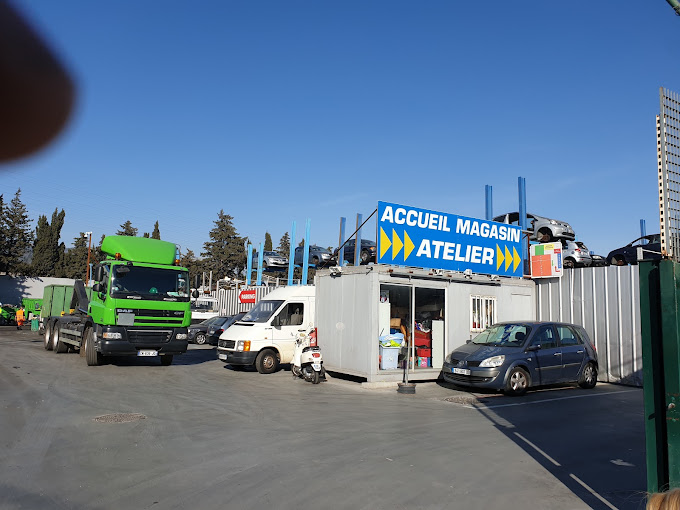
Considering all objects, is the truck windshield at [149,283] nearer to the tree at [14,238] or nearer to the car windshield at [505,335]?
the car windshield at [505,335]

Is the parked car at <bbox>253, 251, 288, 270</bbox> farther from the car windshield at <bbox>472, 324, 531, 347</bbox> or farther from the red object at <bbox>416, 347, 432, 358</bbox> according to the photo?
the car windshield at <bbox>472, 324, 531, 347</bbox>

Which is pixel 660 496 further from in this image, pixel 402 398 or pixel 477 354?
pixel 477 354

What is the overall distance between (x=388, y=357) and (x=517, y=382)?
3351 millimetres

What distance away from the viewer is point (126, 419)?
8.35m

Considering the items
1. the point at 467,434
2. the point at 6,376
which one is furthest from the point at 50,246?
the point at 467,434

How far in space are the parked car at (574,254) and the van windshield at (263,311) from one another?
501 inches

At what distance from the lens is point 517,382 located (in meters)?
12.0

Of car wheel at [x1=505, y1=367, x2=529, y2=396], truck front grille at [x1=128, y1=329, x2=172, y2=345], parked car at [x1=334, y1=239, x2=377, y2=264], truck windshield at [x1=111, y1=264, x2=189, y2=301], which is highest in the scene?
parked car at [x1=334, y1=239, x2=377, y2=264]

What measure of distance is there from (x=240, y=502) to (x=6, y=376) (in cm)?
1057

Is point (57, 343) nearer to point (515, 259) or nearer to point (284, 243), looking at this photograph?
point (515, 259)

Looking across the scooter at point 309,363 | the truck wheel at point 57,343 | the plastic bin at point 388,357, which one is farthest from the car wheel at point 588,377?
the truck wheel at point 57,343

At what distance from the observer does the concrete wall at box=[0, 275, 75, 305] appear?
48.6 m

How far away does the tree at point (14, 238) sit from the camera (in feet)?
156

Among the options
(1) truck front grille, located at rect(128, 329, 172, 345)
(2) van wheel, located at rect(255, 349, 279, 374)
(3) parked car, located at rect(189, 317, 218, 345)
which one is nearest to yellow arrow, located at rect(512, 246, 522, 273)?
(2) van wheel, located at rect(255, 349, 279, 374)
